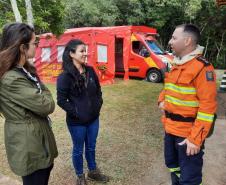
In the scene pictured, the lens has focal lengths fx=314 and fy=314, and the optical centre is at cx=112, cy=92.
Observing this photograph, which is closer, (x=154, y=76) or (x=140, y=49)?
(x=154, y=76)

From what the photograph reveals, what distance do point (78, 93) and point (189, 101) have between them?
131cm

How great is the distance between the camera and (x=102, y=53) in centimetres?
1220

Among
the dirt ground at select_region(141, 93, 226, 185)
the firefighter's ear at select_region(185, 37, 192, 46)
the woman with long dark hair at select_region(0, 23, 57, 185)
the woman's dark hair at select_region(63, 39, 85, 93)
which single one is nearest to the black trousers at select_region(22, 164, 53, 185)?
the woman with long dark hair at select_region(0, 23, 57, 185)

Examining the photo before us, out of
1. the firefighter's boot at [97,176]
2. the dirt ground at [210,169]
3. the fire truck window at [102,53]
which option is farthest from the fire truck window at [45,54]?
the firefighter's boot at [97,176]

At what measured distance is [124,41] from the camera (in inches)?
497

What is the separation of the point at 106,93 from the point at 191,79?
7608 mm

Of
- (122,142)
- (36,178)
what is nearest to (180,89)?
(36,178)

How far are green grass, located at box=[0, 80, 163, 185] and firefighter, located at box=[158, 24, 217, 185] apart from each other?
1.34 m

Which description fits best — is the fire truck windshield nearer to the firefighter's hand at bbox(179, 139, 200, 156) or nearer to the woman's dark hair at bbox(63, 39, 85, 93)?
the woman's dark hair at bbox(63, 39, 85, 93)

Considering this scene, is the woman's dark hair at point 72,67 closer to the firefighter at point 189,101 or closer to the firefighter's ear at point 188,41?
the firefighter at point 189,101

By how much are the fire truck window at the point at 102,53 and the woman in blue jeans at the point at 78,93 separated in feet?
27.8

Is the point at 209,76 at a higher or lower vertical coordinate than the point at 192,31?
lower

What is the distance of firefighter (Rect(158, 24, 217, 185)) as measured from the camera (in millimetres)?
2711

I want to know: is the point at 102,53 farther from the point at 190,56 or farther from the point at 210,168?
the point at 190,56
